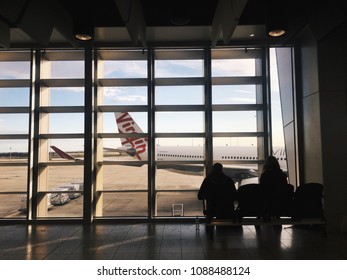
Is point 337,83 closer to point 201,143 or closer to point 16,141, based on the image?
point 201,143

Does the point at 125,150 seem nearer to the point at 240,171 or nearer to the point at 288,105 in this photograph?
the point at 240,171

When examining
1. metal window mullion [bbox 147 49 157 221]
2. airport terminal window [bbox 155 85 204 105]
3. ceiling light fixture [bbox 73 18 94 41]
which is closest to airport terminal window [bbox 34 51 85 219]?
metal window mullion [bbox 147 49 157 221]

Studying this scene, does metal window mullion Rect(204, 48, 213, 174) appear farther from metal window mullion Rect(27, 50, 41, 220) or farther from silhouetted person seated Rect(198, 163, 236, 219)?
metal window mullion Rect(27, 50, 41, 220)

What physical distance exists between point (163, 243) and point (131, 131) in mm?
2902

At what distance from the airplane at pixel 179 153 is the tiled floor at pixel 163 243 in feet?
4.48

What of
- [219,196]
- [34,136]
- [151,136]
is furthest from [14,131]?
[219,196]

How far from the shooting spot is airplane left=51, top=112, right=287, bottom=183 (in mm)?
6953

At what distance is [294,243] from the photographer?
4.95 metres

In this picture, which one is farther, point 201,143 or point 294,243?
point 201,143

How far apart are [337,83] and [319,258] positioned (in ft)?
10.8

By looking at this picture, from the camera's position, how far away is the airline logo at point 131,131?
7016 millimetres

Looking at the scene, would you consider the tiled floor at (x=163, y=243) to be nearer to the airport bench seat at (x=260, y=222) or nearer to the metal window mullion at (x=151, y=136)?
the airport bench seat at (x=260, y=222)

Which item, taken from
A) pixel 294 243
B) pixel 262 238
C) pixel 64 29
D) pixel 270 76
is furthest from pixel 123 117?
pixel 294 243

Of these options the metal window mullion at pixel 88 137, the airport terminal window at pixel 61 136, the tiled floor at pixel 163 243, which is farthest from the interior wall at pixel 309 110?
the airport terminal window at pixel 61 136
